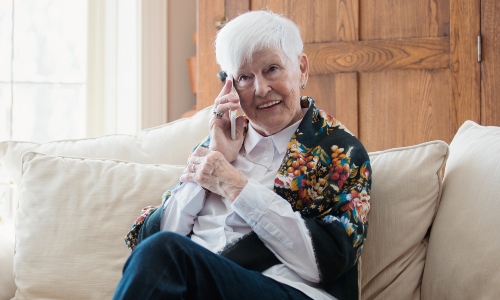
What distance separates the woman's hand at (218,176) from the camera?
1.66 m

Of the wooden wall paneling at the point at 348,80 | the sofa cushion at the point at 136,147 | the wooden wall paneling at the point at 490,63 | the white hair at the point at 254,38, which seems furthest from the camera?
the wooden wall paneling at the point at 348,80

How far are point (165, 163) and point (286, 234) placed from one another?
717 millimetres

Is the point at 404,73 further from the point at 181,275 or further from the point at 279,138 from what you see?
the point at 181,275

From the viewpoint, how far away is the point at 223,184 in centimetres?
168

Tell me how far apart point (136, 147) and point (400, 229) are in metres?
0.90

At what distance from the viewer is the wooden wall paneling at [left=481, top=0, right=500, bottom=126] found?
108 inches

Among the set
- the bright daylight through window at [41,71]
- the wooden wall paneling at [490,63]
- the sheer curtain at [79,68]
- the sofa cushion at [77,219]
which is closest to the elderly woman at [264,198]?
the sofa cushion at [77,219]

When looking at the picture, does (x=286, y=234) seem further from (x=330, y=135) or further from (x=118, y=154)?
(x=118, y=154)

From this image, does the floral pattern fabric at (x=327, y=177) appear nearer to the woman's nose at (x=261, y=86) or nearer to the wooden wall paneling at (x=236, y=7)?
the woman's nose at (x=261, y=86)

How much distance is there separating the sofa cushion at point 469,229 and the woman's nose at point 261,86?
56 cm

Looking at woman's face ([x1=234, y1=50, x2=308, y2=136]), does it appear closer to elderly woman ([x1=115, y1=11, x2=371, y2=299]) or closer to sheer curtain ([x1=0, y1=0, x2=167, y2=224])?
elderly woman ([x1=115, y1=11, x2=371, y2=299])

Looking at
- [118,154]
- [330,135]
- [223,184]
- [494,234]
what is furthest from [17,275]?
[494,234]

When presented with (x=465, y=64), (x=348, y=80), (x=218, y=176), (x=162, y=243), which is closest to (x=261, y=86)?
(x=218, y=176)

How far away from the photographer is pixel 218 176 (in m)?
1.69
